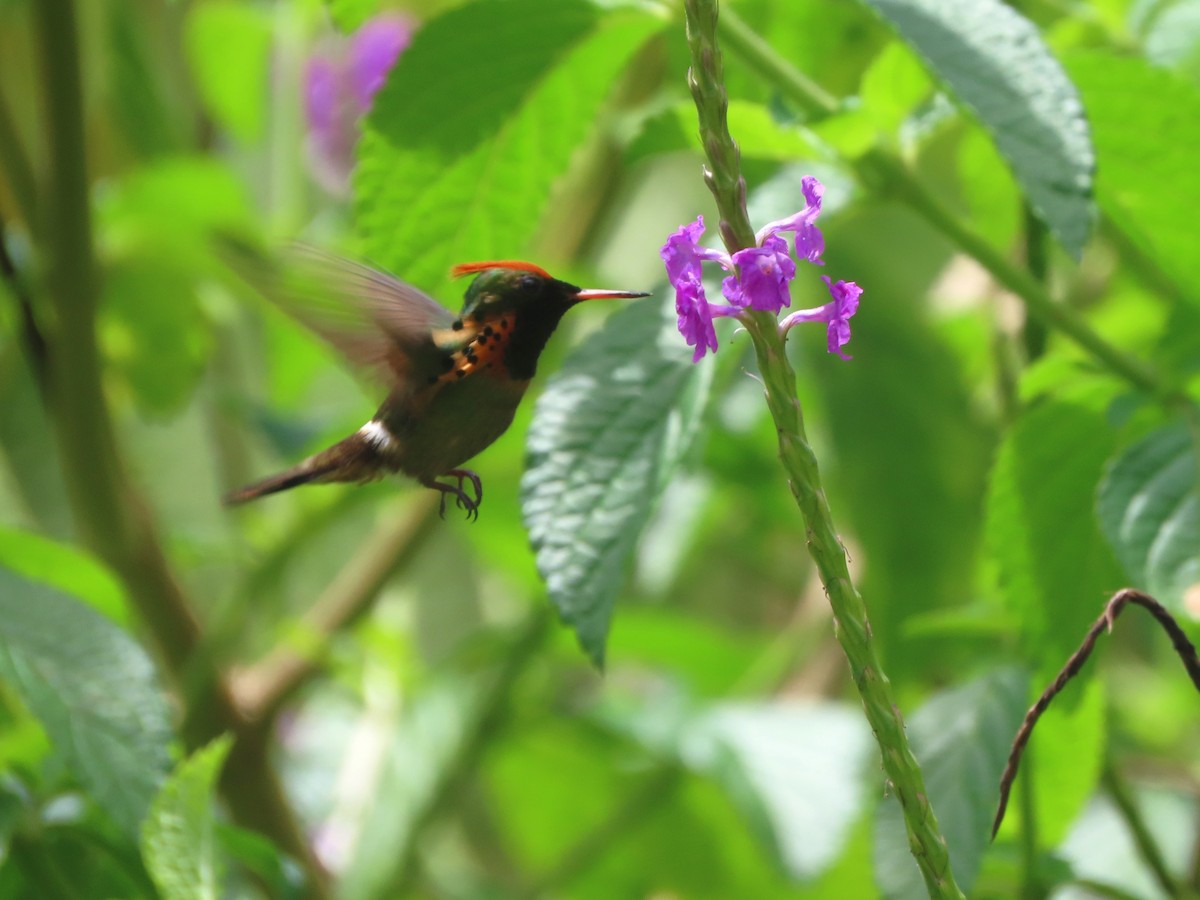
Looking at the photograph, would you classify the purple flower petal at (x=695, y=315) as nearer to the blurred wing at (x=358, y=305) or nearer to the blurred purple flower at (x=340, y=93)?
the blurred wing at (x=358, y=305)

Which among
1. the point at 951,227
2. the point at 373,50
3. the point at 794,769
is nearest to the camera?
the point at 951,227

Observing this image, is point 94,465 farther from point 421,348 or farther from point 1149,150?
point 1149,150

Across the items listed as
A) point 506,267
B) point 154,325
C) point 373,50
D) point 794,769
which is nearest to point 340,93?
point 373,50

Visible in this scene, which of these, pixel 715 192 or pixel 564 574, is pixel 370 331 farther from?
pixel 715 192

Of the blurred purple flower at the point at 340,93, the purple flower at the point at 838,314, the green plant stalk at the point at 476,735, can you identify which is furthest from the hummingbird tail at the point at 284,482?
the blurred purple flower at the point at 340,93

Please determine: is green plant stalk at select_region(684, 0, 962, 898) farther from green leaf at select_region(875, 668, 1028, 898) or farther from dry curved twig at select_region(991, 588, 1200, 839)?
green leaf at select_region(875, 668, 1028, 898)

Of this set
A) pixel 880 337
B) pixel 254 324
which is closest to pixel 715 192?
pixel 880 337
